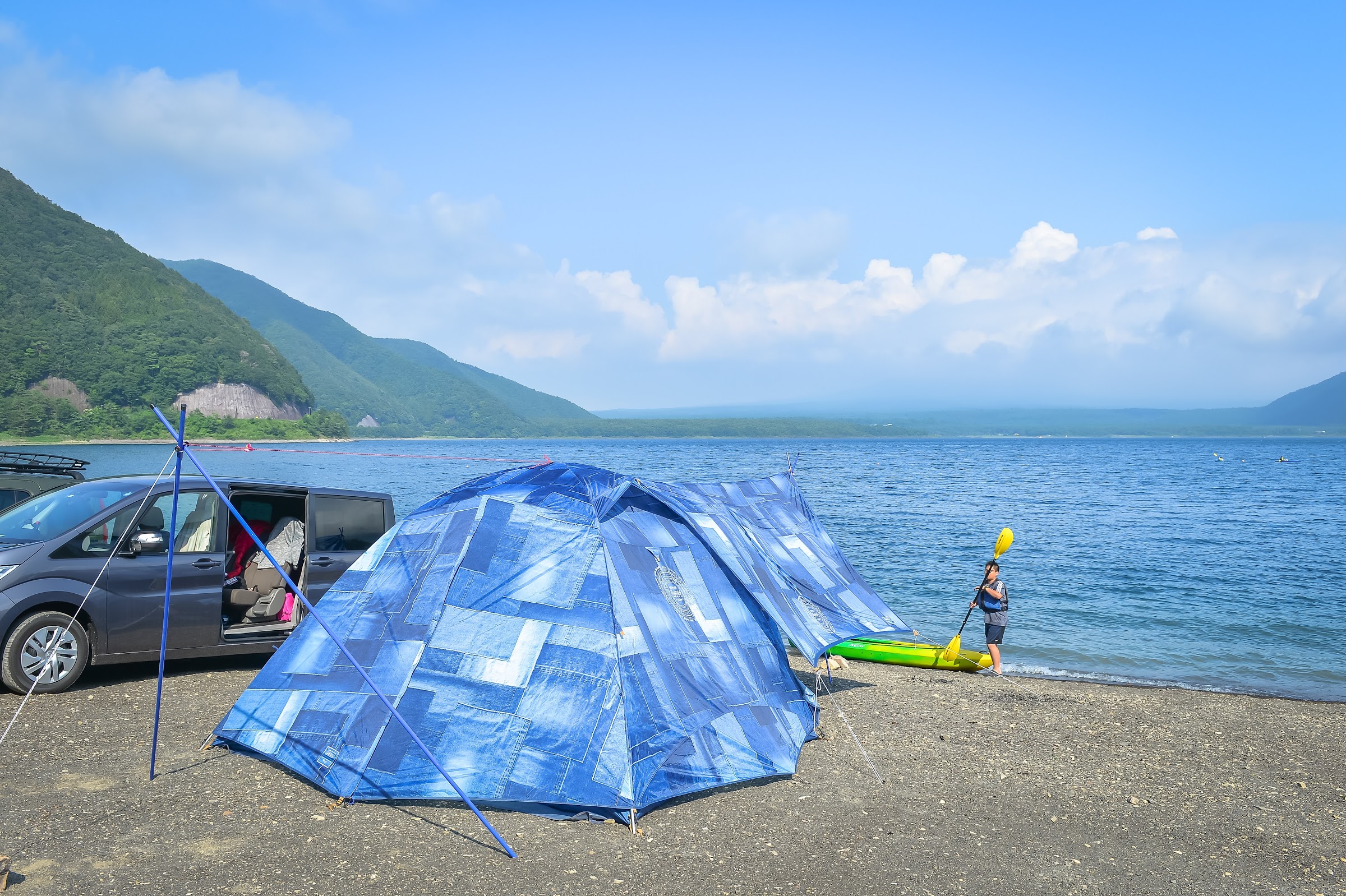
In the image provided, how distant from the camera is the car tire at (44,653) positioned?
9750 millimetres

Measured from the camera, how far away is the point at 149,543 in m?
10.2

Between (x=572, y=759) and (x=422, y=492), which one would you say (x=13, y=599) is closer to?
(x=572, y=759)

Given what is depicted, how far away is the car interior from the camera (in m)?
11.8

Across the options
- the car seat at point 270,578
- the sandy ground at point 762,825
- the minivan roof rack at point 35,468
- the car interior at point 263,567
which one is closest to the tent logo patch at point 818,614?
the sandy ground at point 762,825

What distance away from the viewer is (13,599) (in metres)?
9.74

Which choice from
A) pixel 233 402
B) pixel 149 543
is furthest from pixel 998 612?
pixel 233 402

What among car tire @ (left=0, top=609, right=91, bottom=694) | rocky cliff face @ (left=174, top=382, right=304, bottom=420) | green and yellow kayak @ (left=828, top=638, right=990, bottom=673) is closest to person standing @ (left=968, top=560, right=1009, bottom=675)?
green and yellow kayak @ (left=828, top=638, right=990, bottom=673)

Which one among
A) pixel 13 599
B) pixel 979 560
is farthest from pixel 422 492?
pixel 13 599

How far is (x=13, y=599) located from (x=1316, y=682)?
67.4ft

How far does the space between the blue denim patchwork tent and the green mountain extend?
11395cm

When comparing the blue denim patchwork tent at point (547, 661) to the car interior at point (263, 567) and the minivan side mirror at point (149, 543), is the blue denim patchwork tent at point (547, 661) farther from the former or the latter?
the car interior at point (263, 567)

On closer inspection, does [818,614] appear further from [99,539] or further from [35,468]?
[35,468]

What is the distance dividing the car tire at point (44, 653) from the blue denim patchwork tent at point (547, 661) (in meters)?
3.11

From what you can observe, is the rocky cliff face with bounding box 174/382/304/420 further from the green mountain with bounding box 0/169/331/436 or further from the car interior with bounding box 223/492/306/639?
the car interior with bounding box 223/492/306/639
